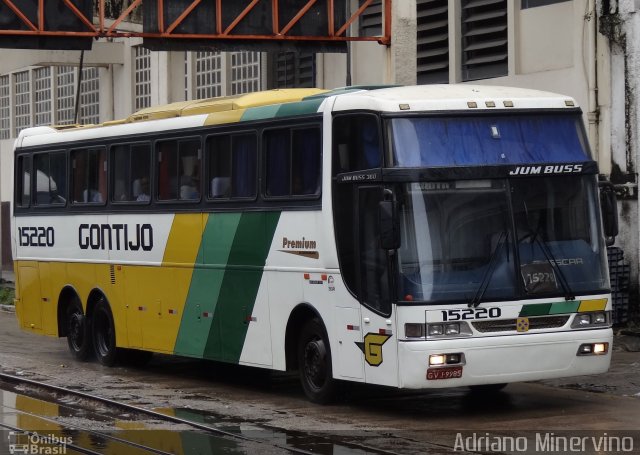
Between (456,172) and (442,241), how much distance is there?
666 mm


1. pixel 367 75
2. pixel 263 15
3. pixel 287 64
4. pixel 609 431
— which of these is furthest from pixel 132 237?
pixel 287 64

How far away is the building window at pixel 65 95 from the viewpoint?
124ft

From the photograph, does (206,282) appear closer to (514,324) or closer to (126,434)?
(126,434)

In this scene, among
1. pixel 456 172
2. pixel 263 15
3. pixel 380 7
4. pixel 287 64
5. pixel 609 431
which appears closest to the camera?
pixel 609 431

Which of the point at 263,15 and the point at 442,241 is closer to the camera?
the point at 442,241

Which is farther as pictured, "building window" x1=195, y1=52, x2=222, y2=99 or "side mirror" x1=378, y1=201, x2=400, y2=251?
"building window" x1=195, y1=52, x2=222, y2=99

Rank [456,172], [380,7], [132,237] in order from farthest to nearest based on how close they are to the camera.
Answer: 1. [380,7]
2. [132,237]
3. [456,172]

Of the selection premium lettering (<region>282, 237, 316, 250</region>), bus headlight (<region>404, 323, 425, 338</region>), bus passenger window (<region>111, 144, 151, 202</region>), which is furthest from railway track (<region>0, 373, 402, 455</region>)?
bus passenger window (<region>111, 144, 151, 202</region>)

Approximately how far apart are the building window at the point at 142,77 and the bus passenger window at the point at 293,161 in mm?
19159

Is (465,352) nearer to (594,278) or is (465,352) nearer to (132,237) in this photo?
(594,278)

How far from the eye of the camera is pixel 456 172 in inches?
516

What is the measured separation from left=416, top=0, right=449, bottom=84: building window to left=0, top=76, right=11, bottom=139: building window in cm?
1991

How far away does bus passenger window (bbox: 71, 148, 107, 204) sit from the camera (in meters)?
18.6

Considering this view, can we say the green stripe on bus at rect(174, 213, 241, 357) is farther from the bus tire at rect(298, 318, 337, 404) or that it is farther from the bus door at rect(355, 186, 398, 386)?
the bus door at rect(355, 186, 398, 386)
